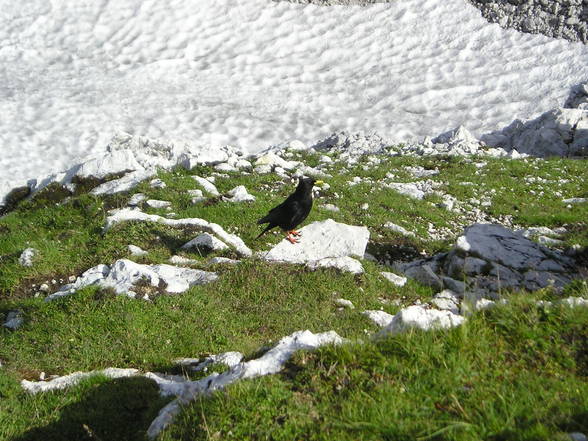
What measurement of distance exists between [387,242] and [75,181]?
9818mm

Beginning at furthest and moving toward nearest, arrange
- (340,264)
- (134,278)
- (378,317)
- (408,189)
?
1. (408,189)
2. (340,264)
3. (134,278)
4. (378,317)

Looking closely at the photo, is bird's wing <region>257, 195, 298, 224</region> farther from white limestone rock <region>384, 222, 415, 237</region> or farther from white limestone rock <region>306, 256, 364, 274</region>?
white limestone rock <region>384, 222, 415, 237</region>

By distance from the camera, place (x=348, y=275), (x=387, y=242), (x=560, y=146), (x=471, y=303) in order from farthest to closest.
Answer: (x=560, y=146) → (x=387, y=242) → (x=348, y=275) → (x=471, y=303)

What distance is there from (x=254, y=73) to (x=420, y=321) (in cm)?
3071

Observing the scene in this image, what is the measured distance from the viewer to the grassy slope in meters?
3.75

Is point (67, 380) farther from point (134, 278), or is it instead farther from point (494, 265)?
point (494, 265)

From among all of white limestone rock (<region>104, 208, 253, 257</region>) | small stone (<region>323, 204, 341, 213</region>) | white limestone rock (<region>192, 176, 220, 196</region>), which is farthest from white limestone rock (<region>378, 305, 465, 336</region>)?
white limestone rock (<region>192, 176, 220, 196</region>)

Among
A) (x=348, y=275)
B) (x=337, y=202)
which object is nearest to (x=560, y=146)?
(x=337, y=202)

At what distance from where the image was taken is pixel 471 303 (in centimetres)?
483

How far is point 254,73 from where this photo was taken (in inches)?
1318

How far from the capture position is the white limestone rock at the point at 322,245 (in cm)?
1047

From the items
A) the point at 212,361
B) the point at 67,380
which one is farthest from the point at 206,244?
the point at 67,380

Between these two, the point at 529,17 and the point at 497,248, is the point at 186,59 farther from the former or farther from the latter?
the point at 497,248

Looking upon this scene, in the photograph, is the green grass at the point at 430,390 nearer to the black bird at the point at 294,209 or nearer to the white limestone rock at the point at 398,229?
the black bird at the point at 294,209
